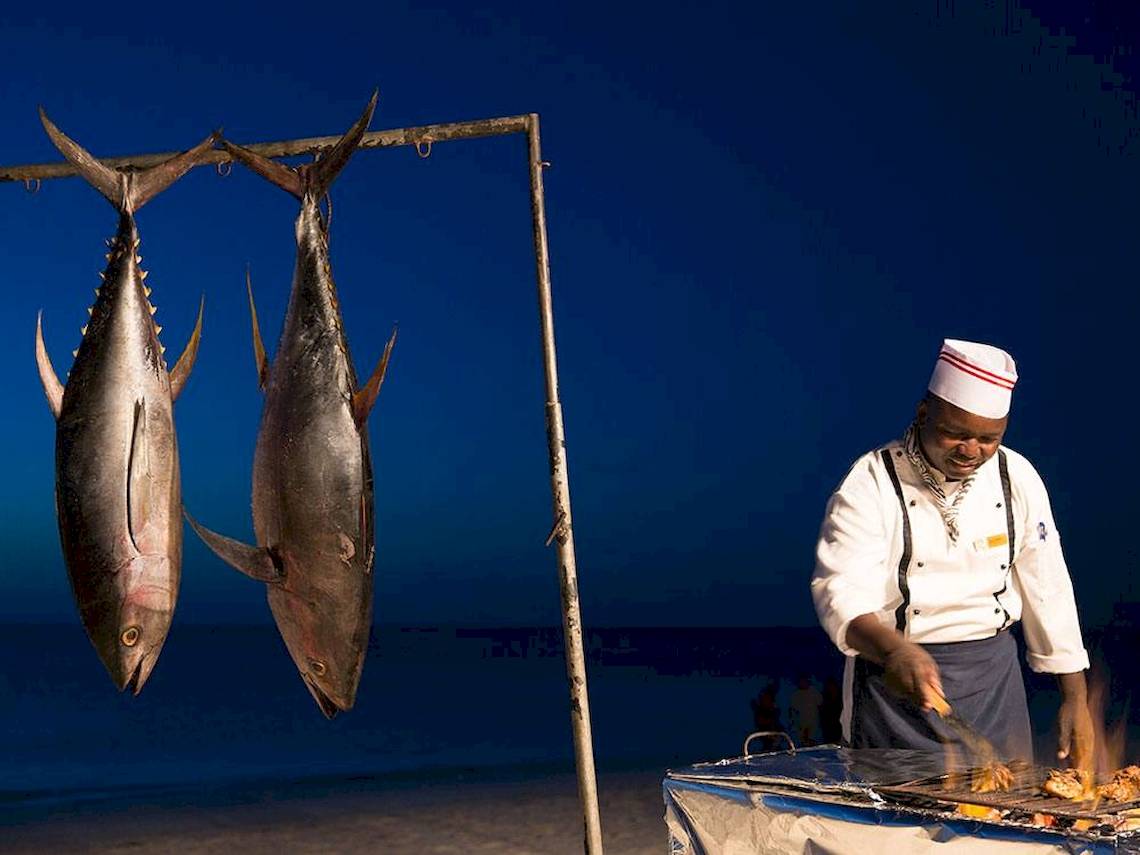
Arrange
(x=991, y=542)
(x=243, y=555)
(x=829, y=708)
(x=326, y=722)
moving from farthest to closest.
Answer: (x=326, y=722)
(x=829, y=708)
(x=991, y=542)
(x=243, y=555)

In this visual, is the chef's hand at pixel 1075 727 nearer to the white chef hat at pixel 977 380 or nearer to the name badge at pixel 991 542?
the name badge at pixel 991 542

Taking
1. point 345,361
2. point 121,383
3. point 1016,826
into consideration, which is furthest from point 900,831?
point 121,383

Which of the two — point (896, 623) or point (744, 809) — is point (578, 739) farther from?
point (744, 809)

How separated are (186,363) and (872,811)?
2.21 metres

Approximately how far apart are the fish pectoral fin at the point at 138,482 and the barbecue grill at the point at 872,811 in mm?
1534

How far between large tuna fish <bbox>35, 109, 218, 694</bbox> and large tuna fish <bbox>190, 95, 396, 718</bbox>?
202 mm

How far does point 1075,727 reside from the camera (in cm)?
328

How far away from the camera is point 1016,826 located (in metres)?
2.18

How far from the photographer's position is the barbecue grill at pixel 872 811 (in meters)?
2.18

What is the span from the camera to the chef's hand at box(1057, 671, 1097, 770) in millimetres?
3234

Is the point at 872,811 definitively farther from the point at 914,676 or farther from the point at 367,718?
the point at 367,718

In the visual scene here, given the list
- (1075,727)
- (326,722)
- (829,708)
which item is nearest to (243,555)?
(1075,727)

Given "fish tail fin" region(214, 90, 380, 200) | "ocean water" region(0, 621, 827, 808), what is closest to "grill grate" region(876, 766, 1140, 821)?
"fish tail fin" region(214, 90, 380, 200)

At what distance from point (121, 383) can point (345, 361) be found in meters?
0.58
